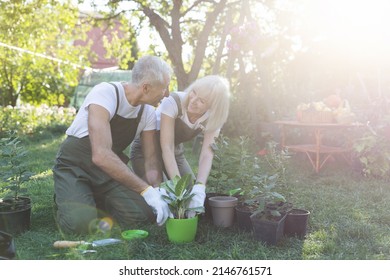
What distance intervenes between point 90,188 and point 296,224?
1312mm

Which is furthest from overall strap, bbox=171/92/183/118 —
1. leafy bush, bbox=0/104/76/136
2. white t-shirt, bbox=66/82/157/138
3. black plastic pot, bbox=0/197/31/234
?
leafy bush, bbox=0/104/76/136

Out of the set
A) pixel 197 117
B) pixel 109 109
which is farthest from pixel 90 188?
pixel 197 117

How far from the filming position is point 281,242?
2299 millimetres

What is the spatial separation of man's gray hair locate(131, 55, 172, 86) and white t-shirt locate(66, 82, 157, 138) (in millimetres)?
174

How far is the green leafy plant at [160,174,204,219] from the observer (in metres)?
2.29

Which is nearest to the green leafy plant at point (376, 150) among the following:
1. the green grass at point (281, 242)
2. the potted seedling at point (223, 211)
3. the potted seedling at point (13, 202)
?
the green grass at point (281, 242)

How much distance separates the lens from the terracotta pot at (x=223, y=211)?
8.36ft

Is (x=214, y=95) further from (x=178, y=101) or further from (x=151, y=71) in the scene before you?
(x=151, y=71)

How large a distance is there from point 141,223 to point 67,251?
0.60 m

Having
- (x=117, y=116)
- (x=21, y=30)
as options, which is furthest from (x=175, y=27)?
(x=117, y=116)

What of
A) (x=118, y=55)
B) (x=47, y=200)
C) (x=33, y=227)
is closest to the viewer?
(x=33, y=227)

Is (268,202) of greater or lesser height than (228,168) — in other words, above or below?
below
